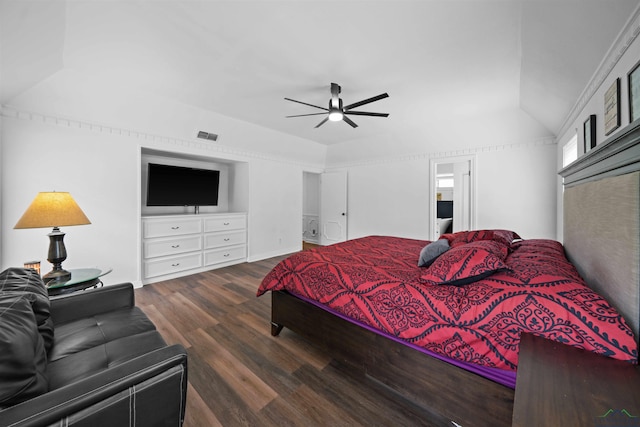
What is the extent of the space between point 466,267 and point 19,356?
1987mm

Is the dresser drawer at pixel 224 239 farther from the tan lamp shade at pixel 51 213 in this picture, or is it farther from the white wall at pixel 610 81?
the white wall at pixel 610 81

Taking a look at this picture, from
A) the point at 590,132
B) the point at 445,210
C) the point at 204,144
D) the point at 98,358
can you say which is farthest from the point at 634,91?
the point at 445,210

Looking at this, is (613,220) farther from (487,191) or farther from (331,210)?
(331,210)

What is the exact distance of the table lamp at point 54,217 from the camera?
186cm

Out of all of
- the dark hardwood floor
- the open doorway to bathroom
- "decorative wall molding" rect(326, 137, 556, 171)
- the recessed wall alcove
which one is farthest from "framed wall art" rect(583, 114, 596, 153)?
the open doorway to bathroom

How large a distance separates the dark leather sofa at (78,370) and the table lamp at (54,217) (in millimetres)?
609

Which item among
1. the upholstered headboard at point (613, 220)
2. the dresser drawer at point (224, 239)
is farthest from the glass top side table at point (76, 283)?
the upholstered headboard at point (613, 220)

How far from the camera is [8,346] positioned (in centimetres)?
79

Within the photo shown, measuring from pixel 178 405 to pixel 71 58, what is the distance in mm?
3159

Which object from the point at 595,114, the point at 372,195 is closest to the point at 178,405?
the point at 595,114

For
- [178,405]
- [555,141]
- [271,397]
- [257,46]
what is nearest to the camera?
[178,405]

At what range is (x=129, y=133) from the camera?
11.1ft

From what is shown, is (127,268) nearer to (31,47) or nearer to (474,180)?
(31,47)

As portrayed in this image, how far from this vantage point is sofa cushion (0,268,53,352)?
1.24 metres
